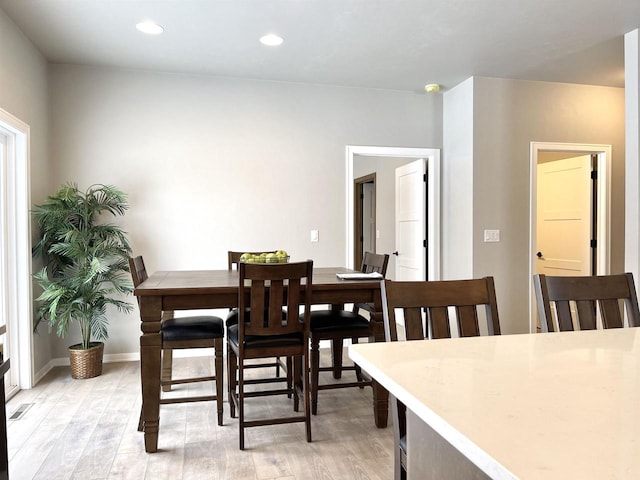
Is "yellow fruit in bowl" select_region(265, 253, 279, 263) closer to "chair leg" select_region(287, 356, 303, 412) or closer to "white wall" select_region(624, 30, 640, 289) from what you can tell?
"chair leg" select_region(287, 356, 303, 412)

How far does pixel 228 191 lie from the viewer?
4.41 metres

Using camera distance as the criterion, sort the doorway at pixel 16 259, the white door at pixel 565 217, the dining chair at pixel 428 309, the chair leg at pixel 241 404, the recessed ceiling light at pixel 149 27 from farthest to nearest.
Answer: the white door at pixel 565 217 < the doorway at pixel 16 259 < the recessed ceiling light at pixel 149 27 < the chair leg at pixel 241 404 < the dining chair at pixel 428 309

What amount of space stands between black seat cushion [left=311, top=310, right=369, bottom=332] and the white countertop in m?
1.65

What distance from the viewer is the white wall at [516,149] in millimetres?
4441

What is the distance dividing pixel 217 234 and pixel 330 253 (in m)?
1.10

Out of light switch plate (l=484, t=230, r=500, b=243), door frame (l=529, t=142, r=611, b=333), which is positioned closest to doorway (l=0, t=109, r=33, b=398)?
light switch plate (l=484, t=230, r=500, b=243)

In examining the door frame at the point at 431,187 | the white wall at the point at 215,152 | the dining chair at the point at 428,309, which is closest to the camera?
the dining chair at the point at 428,309

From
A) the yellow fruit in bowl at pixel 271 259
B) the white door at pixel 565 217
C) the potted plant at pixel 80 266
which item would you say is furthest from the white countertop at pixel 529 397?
the white door at pixel 565 217

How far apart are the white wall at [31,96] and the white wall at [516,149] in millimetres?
3686

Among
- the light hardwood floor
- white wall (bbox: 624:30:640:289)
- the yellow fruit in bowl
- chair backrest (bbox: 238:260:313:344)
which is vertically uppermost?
white wall (bbox: 624:30:640:289)

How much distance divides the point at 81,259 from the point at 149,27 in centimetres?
180

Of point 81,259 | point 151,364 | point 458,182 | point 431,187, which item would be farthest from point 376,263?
point 81,259

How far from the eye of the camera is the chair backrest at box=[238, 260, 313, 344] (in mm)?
2301

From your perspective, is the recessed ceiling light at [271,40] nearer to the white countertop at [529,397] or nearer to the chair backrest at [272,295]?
the chair backrest at [272,295]
